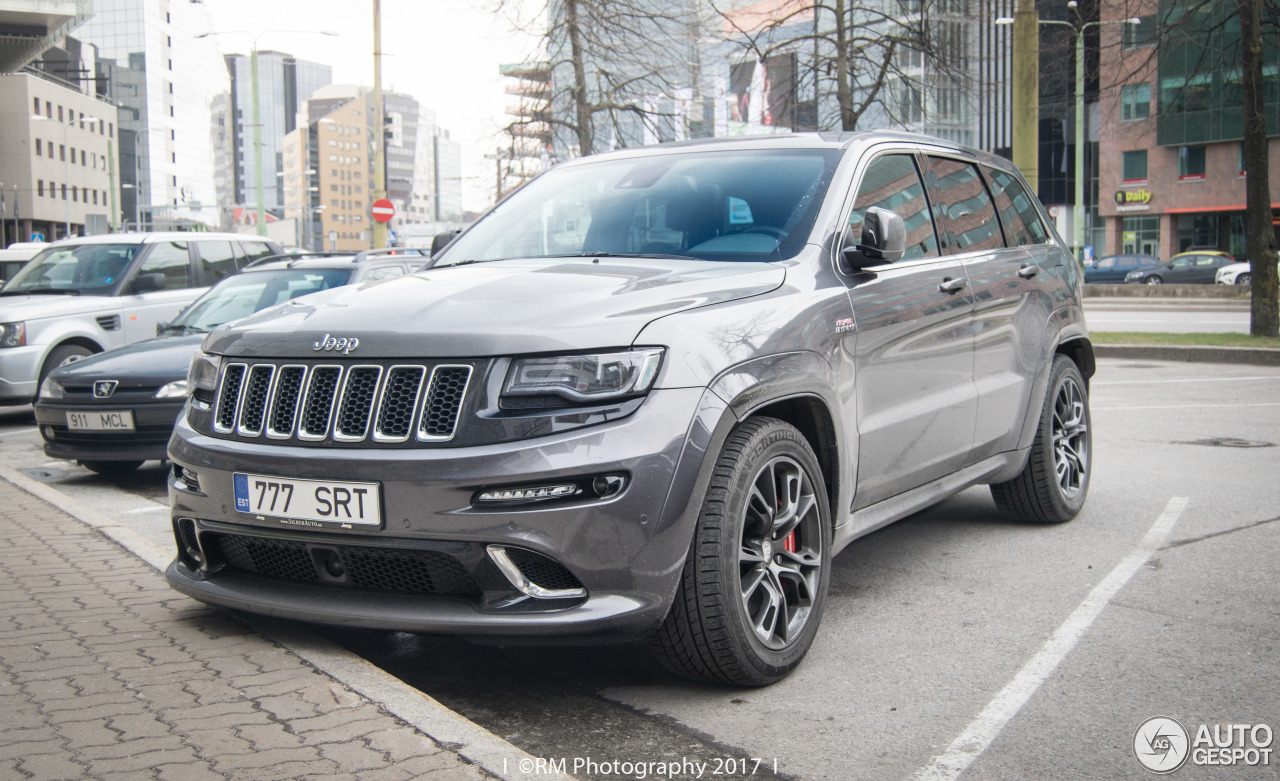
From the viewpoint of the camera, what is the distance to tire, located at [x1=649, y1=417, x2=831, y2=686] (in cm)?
330

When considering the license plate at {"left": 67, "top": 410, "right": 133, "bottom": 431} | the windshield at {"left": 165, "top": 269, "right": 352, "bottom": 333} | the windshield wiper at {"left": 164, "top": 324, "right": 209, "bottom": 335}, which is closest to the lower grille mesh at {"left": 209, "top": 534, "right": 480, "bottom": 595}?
the license plate at {"left": 67, "top": 410, "right": 133, "bottom": 431}

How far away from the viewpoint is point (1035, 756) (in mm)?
3104

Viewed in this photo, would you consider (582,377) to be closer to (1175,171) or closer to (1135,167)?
(1175,171)

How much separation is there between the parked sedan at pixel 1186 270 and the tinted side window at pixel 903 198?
136ft

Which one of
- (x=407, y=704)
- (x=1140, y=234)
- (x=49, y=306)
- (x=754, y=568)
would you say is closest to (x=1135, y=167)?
(x=1140, y=234)

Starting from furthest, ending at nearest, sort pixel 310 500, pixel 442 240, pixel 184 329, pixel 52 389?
pixel 184 329 → pixel 52 389 → pixel 442 240 → pixel 310 500

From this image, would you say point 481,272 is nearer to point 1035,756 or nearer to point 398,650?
point 398,650

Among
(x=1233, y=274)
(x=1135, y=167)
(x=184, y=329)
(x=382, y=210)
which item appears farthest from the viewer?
(x=1135, y=167)

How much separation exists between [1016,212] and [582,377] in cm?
358

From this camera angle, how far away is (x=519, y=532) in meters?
3.07

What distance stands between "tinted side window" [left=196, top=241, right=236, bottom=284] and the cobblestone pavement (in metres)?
8.52

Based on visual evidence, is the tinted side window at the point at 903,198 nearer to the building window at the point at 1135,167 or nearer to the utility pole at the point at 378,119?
the utility pole at the point at 378,119

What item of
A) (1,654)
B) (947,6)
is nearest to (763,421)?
(1,654)

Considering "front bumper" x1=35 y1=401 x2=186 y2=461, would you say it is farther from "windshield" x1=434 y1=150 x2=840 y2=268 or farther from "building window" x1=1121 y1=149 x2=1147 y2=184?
"building window" x1=1121 y1=149 x2=1147 y2=184
